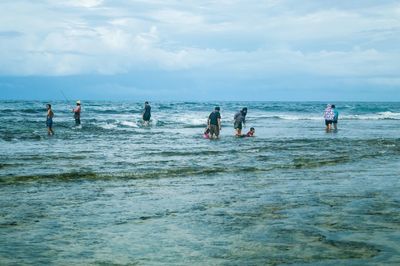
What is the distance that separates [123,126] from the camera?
120 ft

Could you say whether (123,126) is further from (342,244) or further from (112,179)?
(342,244)

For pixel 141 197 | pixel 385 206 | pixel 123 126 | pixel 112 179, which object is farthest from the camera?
pixel 123 126

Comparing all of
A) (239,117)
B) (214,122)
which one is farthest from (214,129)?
(239,117)

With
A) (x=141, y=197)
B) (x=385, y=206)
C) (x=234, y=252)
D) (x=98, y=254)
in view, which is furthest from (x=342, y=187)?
(x=98, y=254)

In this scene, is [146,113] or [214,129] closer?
[214,129]

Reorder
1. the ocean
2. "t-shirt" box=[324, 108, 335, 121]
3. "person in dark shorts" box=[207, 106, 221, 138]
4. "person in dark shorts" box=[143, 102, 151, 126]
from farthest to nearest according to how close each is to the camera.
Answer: "person in dark shorts" box=[143, 102, 151, 126]
"t-shirt" box=[324, 108, 335, 121]
"person in dark shorts" box=[207, 106, 221, 138]
the ocean

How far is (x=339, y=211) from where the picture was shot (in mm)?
7484

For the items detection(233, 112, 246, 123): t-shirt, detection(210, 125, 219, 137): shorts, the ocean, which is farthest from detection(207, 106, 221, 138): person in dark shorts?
the ocean

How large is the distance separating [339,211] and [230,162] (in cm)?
729

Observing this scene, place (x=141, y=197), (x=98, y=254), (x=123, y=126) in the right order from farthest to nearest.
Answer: (x=123, y=126)
(x=141, y=197)
(x=98, y=254)

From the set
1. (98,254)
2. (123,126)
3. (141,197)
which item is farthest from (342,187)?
(123,126)

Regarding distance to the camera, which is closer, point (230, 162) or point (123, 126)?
point (230, 162)

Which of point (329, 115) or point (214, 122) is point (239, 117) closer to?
point (214, 122)

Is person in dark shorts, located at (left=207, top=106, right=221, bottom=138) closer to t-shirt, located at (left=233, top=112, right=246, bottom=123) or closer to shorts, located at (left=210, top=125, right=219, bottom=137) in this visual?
shorts, located at (left=210, top=125, right=219, bottom=137)
